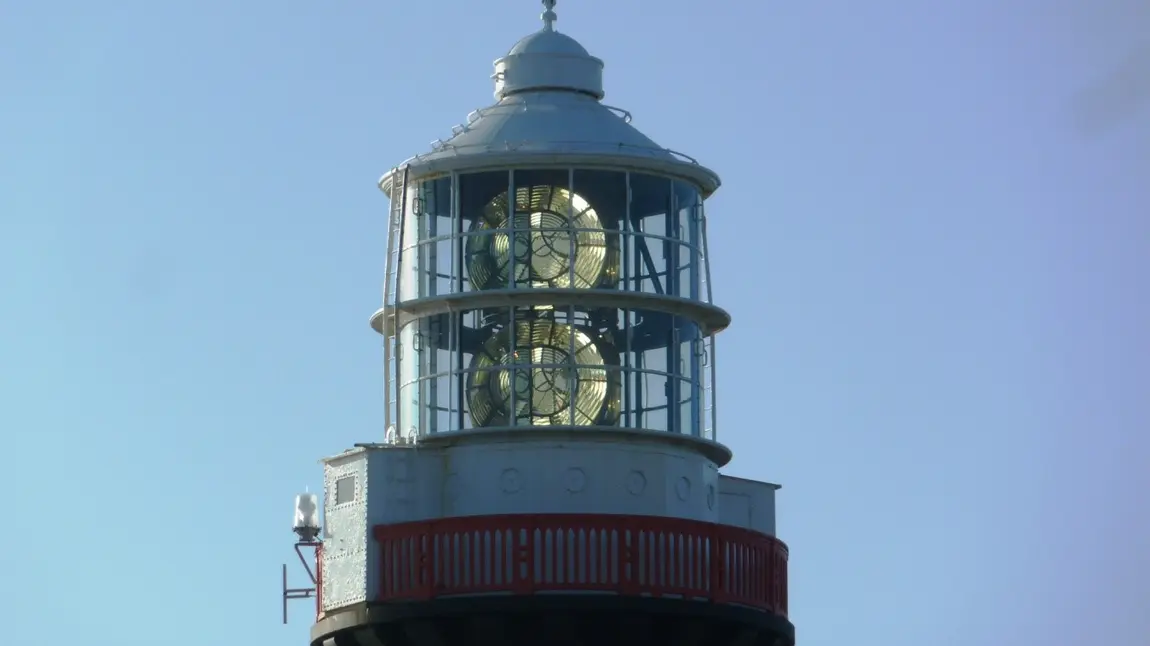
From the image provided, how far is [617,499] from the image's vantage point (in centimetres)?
7325

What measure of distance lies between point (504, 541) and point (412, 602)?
1.60 m

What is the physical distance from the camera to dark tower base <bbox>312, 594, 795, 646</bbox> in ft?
236

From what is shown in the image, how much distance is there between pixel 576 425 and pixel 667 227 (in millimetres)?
3628

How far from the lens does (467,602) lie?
2847 inches

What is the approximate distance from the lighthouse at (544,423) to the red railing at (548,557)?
3 centimetres

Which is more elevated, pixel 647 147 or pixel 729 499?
pixel 647 147

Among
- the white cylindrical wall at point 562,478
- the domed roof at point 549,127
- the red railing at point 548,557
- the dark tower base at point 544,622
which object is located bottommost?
the dark tower base at point 544,622

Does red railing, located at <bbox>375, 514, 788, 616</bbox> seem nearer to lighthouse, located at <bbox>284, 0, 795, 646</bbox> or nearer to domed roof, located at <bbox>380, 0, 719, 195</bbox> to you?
lighthouse, located at <bbox>284, 0, 795, 646</bbox>

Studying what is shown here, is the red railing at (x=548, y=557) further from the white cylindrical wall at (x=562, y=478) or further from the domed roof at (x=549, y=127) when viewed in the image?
the domed roof at (x=549, y=127)

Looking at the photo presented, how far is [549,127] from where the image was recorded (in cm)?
7494

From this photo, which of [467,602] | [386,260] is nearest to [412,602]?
[467,602]

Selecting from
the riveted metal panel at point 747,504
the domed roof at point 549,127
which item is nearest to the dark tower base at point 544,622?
the riveted metal panel at point 747,504

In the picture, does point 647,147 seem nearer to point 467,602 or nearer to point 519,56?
point 519,56

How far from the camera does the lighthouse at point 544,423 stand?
72.4m
